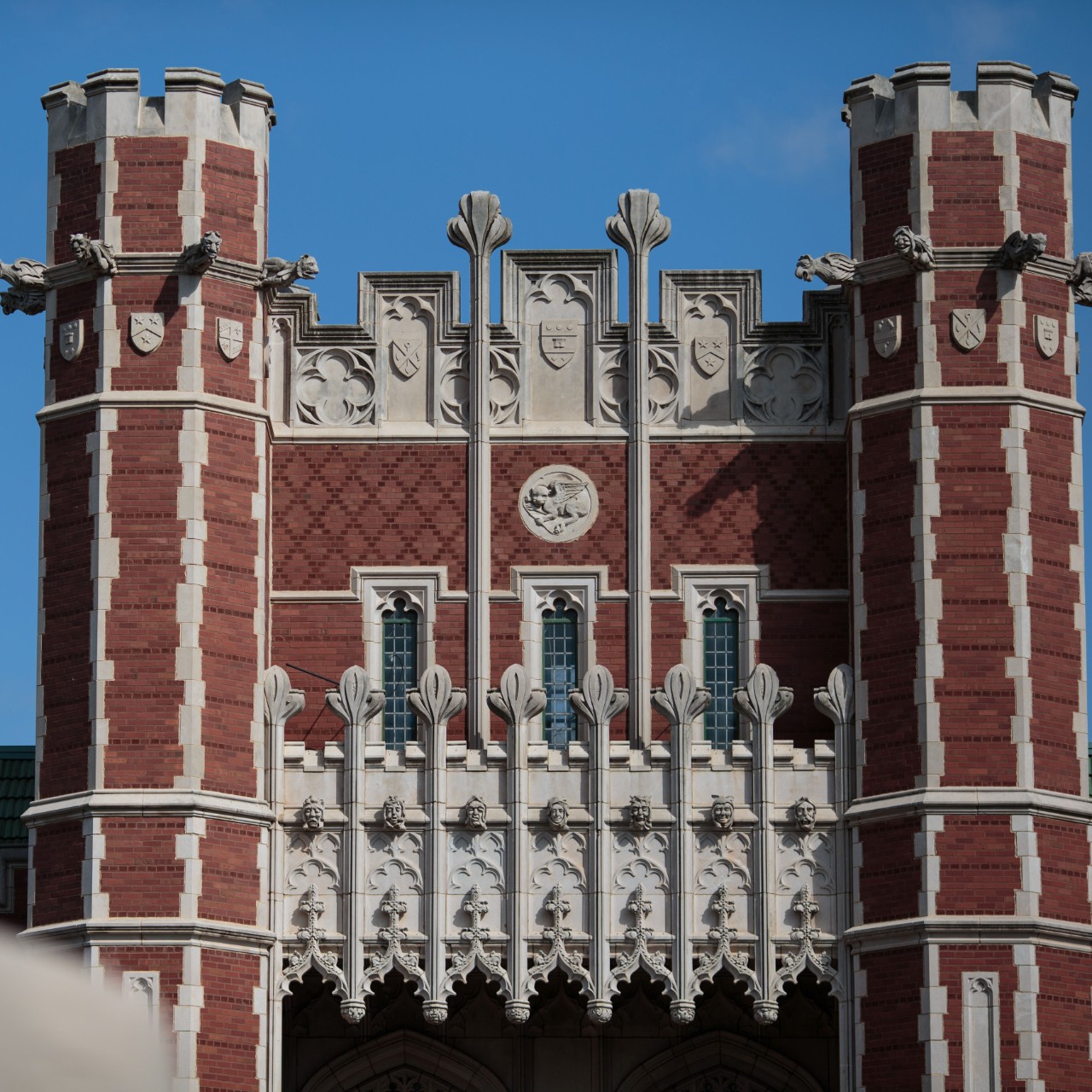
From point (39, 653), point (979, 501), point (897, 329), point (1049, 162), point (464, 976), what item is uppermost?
point (1049, 162)

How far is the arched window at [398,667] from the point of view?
23.8 metres

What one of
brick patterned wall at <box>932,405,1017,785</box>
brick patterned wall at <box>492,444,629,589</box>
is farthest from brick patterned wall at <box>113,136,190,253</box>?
brick patterned wall at <box>932,405,1017,785</box>

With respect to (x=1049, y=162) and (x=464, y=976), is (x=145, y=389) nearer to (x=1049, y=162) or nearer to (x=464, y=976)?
(x=464, y=976)

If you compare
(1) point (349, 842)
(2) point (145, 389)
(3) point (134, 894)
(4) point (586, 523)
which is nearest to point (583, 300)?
(4) point (586, 523)

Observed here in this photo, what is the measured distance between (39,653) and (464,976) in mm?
5519

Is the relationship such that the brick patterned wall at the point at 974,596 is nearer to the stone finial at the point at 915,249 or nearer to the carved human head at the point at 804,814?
the carved human head at the point at 804,814

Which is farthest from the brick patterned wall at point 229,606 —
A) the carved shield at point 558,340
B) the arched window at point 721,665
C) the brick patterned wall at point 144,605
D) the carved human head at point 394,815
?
the arched window at point 721,665

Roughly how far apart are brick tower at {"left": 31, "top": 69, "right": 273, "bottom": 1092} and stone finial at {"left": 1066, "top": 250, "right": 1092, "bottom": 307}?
873 centimetres

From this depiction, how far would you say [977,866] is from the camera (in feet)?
71.1

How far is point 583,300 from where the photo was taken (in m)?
24.8

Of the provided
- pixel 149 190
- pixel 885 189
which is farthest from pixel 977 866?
pixel 149 190

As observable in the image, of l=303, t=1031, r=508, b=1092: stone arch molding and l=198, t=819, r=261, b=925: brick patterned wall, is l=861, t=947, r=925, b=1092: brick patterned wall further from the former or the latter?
l=198, t=819, r=261, b=925: brick patterned wall

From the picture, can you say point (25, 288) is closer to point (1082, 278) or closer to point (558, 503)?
point (558, 503)

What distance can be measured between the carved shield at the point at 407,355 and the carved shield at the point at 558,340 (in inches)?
53.7
